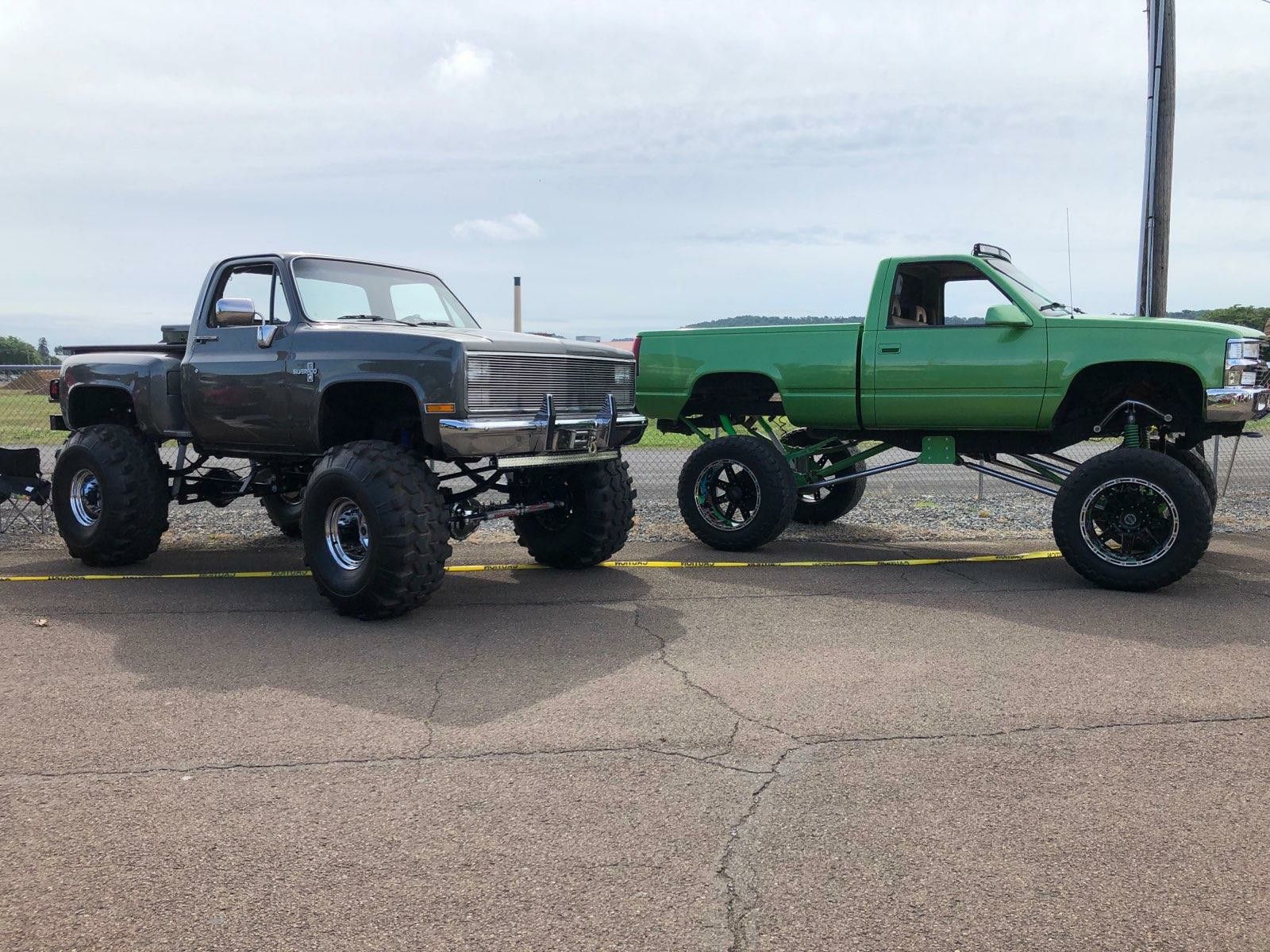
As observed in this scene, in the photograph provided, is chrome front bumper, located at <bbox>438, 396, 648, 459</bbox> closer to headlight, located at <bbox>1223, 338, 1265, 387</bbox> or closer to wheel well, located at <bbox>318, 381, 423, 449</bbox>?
wheel well, located at <bbox>318, 381, 423, 449</bbox>

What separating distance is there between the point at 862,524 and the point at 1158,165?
5301 mm

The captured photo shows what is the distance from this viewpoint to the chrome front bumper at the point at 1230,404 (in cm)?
823

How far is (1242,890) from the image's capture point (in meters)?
3.49

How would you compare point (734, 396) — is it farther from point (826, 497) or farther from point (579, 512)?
point (579, 512)

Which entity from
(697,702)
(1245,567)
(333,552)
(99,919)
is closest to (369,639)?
(333,552)

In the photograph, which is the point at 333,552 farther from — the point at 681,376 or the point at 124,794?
the point at 681,376

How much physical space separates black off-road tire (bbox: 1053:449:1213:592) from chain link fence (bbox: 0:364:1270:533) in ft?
6.42

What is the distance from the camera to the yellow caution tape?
8818 mm

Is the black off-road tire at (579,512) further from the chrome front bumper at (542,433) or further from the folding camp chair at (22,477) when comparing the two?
the folding camp chair at (22,477)

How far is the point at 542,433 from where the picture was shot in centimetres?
756

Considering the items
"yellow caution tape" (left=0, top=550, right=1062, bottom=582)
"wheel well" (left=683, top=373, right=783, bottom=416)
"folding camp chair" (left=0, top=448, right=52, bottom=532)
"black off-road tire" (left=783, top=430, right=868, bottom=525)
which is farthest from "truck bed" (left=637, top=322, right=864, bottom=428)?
"folding camp chair" (left=0, top=448, right=52, bottom=532)

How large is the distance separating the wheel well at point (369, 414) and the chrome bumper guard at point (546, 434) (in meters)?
0.71

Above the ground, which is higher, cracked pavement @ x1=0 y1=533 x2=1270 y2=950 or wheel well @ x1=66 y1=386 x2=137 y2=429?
wheel well @ x1=66 y1=386 x2=137 y2=429

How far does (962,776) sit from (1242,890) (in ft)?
3.62
